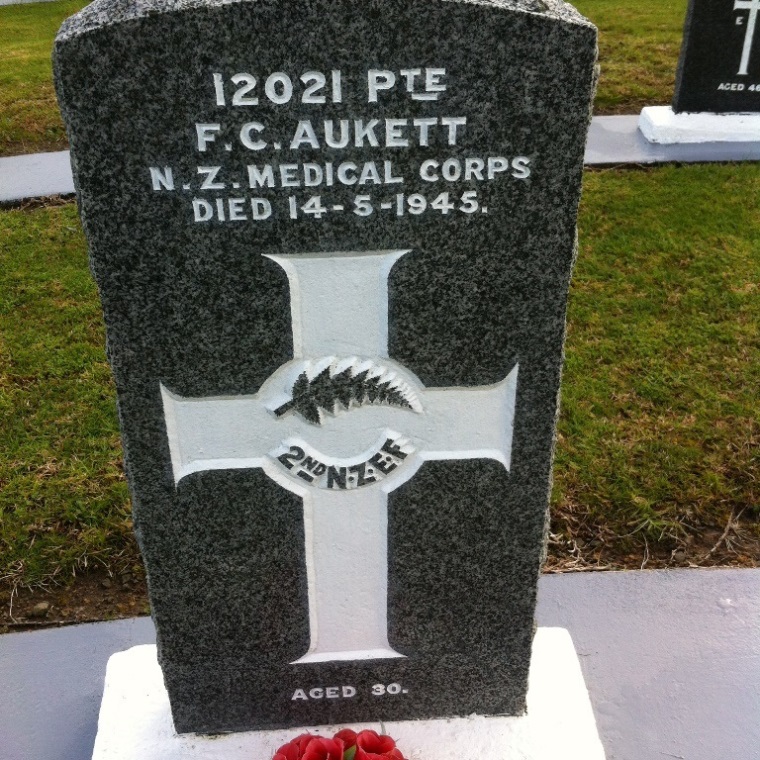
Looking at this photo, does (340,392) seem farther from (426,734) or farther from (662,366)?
(662,366)

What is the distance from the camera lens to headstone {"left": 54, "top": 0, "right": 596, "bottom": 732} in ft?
4.33

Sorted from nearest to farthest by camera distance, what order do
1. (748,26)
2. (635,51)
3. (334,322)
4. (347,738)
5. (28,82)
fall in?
(334,322), (347,738), (748,26), (28,82), (635,51)

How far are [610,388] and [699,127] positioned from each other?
2621 millimetres

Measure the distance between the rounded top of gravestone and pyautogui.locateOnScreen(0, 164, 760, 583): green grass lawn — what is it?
1703 millimetres

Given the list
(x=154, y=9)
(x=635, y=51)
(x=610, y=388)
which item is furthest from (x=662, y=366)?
(x=635, y=51)

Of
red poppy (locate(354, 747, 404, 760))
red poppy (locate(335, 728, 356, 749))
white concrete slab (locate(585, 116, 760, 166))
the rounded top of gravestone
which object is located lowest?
red poppy (locate(335, 728, 356, 749))

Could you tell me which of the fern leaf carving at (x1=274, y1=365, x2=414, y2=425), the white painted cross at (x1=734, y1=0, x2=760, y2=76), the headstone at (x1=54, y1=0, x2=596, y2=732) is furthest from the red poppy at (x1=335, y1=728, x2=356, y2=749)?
the white painted cross at (x1=734, y1=0, x2=760, y2=76)


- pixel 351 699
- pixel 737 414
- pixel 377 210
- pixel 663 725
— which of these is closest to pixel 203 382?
pixel 377 210

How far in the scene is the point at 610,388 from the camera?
3.39m

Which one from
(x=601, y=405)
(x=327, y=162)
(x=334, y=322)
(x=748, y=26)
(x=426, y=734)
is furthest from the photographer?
(x=748, y=26)

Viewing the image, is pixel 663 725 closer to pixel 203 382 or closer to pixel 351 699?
pixel 351 699

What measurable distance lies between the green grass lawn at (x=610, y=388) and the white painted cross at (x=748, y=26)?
2.30 feet

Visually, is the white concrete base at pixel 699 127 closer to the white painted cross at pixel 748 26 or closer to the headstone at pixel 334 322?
the white painted cross at pixel 748 26

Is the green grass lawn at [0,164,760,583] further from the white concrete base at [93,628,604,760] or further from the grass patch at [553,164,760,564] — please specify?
the white concrete base at [93,628,604,760]
